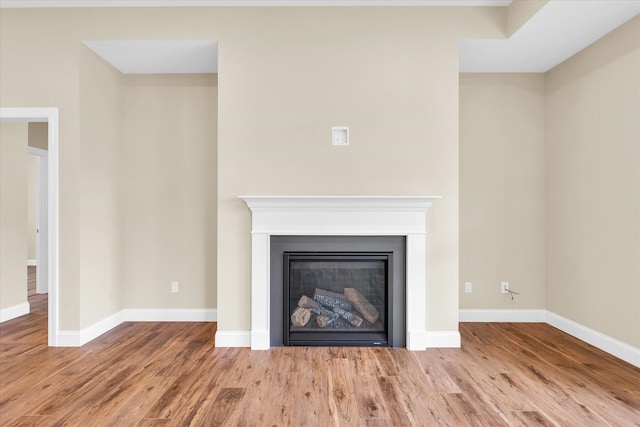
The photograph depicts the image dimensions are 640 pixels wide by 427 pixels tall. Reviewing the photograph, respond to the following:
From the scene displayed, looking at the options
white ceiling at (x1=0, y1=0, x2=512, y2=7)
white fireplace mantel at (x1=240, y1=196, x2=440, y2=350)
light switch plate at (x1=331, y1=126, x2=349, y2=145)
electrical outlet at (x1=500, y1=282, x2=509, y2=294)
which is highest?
white ceiling at (x1=0, y1=0, x2=512, y2=7)

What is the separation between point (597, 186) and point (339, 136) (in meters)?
2.22

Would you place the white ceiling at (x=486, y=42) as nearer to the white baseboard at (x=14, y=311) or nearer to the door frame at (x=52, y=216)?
the door frame at (x=52, y=216)

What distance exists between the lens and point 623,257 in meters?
2.82

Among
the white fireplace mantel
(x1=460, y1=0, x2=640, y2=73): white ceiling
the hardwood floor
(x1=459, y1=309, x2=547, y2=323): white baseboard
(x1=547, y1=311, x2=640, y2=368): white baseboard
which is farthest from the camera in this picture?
(x1=459, y1=309, x2=547, y2=323): white baseboard

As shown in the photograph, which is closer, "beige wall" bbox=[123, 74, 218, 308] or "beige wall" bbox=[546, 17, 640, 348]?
"beige wall" bbox=[546, 17, 640, 348]

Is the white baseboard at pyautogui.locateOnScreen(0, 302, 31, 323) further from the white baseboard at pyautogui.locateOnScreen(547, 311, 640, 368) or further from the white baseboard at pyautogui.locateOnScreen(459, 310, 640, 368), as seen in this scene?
the white baseboard at pyautogui.locateOnScreen(547, 311, 640, 368)

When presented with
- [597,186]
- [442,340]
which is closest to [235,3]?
[442,340]

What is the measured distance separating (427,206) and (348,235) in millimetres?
686

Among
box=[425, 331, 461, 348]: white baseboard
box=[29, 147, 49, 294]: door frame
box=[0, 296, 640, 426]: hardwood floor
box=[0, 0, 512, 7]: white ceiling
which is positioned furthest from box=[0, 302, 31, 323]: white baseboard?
box=[425, 331, 461, 348]: white baseboard

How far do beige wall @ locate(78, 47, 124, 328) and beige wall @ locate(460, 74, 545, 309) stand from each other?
137 inches

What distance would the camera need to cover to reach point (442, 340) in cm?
304

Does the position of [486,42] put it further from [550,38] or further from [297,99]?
[297,99]

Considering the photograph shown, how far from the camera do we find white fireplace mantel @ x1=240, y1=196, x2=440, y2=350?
2994 mm

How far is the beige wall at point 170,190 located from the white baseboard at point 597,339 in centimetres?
340
